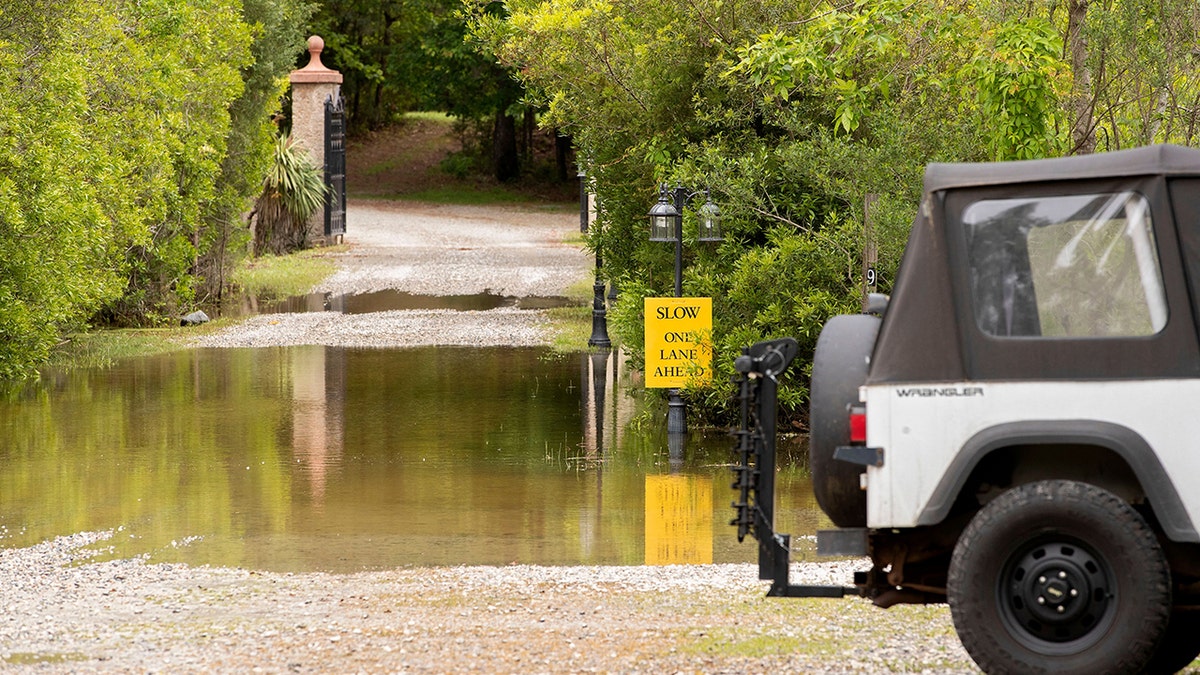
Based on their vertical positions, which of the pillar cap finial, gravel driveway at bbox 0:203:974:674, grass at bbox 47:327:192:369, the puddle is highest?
the pillar cap finial

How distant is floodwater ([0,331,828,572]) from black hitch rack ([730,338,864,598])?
Result: 2.87 metres

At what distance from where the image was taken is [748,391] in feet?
20.4

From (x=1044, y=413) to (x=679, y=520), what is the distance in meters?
4.88

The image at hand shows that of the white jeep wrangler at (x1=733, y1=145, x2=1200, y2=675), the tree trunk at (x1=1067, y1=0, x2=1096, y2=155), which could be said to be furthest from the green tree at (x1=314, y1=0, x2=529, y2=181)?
the white jeep wrangler at (x1=733, y1=145, x2=1200, y2=675)

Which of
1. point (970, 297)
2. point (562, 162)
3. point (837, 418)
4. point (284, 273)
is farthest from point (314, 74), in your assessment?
point (970, 297)

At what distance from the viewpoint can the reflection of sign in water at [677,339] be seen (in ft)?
42.4

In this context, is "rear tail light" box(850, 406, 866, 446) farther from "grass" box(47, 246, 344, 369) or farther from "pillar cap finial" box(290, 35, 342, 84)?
"pillar cap finial" box(290, 35, 342, 84)

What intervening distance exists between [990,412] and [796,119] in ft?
26.6

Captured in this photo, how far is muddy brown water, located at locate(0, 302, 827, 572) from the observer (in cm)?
959

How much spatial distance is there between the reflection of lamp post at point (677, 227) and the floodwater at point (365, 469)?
29 centimetres

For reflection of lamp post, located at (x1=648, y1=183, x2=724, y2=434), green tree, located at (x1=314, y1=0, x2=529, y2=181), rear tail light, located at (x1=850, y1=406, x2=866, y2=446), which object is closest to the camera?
rear tail light, located at (x1=850, y1=406, x2=866, y2=446)

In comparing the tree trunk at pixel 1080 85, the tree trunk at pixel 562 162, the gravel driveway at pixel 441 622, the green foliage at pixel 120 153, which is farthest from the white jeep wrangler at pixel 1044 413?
the tree trunk at pixel 562 162

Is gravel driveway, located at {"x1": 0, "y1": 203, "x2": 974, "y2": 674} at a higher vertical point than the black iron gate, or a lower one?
lower

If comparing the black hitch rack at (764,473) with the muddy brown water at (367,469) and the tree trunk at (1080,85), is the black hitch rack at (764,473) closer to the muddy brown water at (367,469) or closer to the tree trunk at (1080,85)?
the muddy brown water at (367,469)
